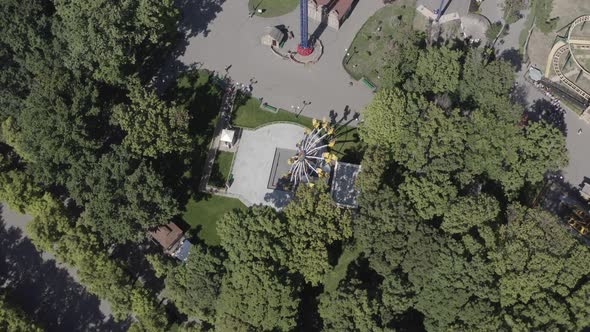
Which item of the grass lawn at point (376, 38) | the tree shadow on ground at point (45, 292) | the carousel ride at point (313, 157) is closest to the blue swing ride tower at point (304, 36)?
the grass lawn at point (376, 38)

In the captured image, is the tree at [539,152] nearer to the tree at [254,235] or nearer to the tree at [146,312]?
the tree at [254,235]

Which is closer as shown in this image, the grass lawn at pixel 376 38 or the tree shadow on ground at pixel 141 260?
the tree shadow on ground at pixel 141 260

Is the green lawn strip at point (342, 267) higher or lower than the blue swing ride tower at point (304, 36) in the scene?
lower

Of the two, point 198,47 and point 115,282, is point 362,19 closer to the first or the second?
point 198,47

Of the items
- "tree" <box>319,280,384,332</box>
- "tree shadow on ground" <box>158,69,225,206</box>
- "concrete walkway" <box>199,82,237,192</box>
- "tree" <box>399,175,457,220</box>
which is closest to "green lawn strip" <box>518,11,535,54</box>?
"tree" <box>399,175,457,220</box>

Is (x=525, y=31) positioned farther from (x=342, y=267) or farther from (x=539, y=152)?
(x=342, y=267)

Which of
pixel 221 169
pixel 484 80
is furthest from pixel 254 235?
pixel 484 80
